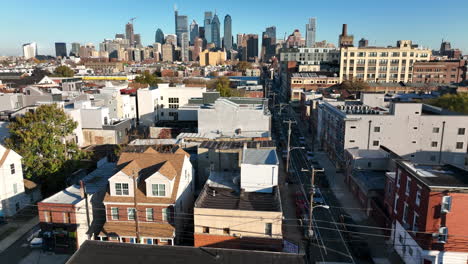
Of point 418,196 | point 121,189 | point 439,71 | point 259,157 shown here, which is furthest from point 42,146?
point 439,71

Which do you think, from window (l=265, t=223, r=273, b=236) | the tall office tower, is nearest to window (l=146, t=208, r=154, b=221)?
window (l=265, t=223, r=273, b=236)

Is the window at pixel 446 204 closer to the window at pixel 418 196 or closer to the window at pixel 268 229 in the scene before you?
the window at pixel 418 196

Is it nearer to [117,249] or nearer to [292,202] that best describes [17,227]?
[117,249]

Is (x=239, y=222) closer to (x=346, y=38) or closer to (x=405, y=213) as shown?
(x=405, y=213)

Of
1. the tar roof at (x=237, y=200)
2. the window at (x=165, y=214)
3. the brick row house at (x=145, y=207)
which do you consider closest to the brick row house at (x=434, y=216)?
the tar roof at (x=237, y=200)

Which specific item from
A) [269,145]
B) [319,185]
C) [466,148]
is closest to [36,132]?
[269,145]

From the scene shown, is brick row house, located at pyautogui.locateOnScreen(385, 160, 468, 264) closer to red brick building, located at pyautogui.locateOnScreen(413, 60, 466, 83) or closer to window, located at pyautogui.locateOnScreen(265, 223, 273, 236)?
window, located at pyautogui.locateOnScreen(265, 223, 273, 236)
